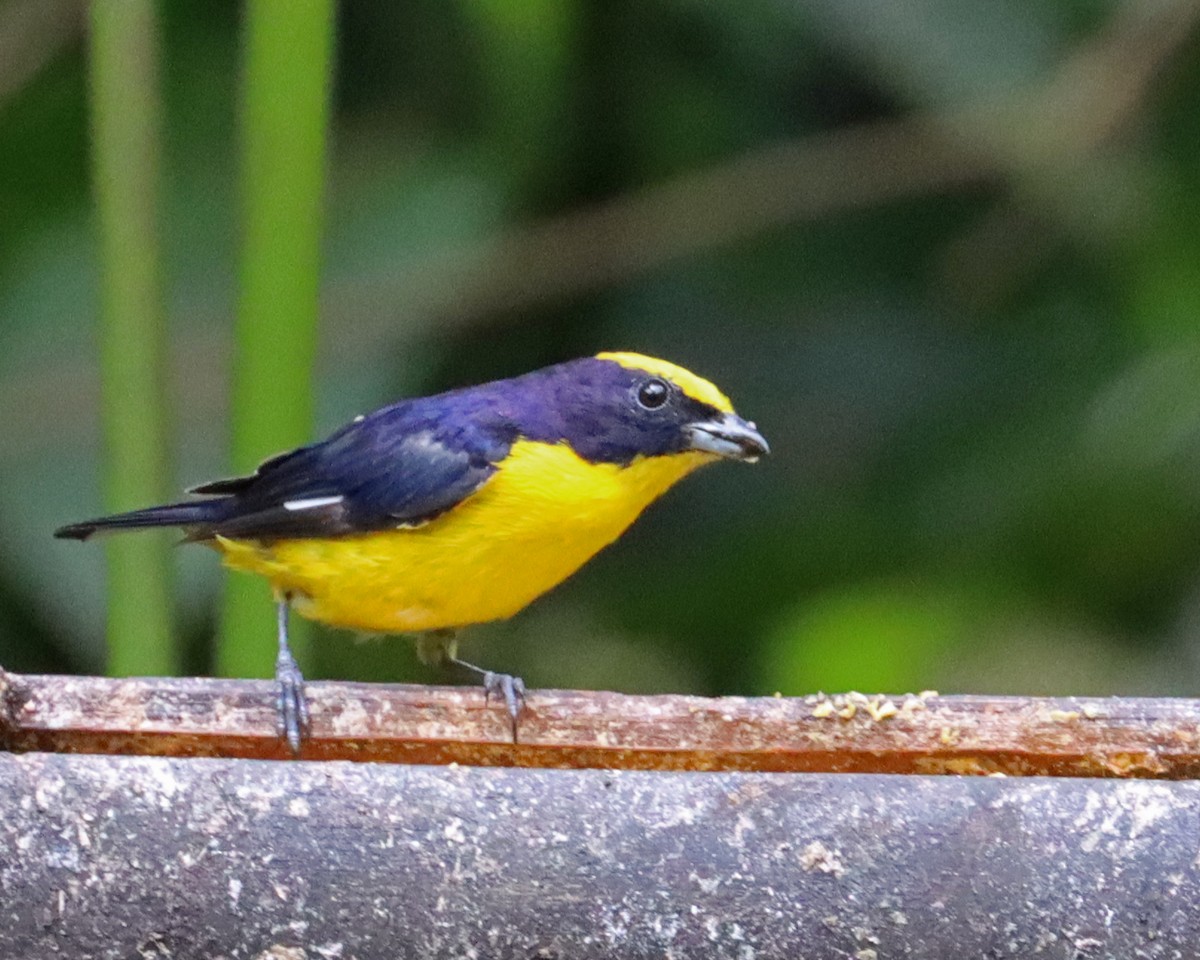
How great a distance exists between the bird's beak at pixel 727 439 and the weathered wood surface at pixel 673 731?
103 cm

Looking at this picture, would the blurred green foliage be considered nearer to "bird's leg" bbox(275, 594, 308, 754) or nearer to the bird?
the bird

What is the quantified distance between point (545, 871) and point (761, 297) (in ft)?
11.1

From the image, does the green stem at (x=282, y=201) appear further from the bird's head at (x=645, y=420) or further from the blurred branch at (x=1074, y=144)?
the blurred branch at (x=1074, y=144)

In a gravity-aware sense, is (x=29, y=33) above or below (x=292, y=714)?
above

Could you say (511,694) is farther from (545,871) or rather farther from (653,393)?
(653,393)

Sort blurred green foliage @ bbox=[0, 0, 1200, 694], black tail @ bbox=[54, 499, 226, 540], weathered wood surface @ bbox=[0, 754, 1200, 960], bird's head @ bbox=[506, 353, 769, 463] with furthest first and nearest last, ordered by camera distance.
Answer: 1. blurred green foliage @ bbox=[0, 0, 1200, 694]
2. bird's head @ bbox=[506, 353, 769, 463]
3. black tail @ bbox=[54, 499, 226, 540]
4. weathered wood surface @ bbox=[0, 754, 1200, 960]

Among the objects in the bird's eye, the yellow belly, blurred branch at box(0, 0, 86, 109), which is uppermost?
blurred branch at box(0, 0, 86, 109)

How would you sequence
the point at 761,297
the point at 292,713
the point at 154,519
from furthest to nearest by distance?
1. the point at 761,297
2. the point at 154,519
3. the point at 292,713

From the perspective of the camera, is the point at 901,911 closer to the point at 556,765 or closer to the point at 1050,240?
the point at 556,765

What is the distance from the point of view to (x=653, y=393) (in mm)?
3424

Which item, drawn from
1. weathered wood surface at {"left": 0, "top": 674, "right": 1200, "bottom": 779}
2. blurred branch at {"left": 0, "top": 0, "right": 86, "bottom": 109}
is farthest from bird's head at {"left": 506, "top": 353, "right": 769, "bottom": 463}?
blurred branch at {"left": 0, "top": 0, "right": 86, "bottom": 109}

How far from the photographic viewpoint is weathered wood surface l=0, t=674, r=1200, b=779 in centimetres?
225

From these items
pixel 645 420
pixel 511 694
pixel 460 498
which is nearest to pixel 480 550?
pixel 460 498

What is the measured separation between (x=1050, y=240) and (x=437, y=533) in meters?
2.66
